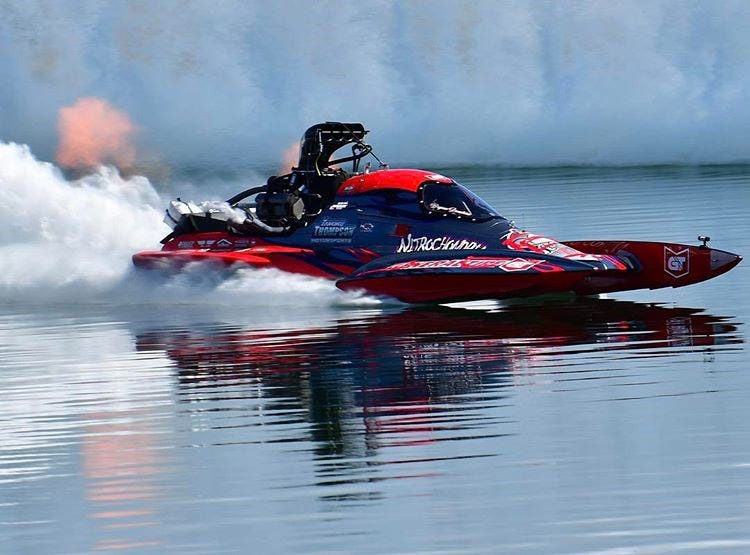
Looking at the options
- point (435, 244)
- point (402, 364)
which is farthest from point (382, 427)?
point (435, 244)

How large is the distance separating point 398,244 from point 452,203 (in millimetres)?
718

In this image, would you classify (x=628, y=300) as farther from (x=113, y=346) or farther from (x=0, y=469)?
(x=0, y=469)

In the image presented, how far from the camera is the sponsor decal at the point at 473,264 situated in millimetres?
16594

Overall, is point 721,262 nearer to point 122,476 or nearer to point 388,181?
point 388,181

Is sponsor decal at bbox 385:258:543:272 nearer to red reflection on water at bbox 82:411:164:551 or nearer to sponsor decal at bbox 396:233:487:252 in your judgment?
sponsor decal at bbox 396:233:487:252

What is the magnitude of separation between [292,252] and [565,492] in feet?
31.3

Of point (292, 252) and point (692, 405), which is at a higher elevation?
point (292, 252)

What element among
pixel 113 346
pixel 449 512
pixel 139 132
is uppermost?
pixel 139 132

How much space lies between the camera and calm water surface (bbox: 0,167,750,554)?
9.01 m

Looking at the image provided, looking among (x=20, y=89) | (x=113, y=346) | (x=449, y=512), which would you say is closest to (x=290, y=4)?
(x=20, y=89)

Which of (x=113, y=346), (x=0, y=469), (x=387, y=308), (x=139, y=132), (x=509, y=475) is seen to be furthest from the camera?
(x=139, y=132)

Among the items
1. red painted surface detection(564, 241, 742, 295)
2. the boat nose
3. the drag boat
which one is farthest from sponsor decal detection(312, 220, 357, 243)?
the boat nose

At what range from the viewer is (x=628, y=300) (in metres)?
17.8

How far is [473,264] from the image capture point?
16781mm
